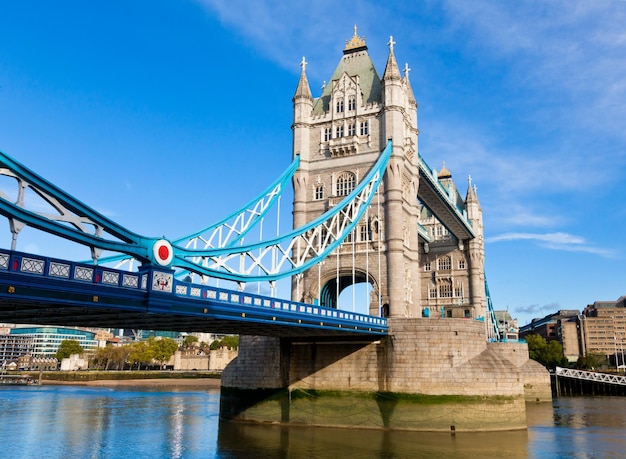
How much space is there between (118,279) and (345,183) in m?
25.8

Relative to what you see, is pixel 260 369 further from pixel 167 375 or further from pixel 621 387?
pixel 167 375

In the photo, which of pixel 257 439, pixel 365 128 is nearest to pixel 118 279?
pixel 257 439

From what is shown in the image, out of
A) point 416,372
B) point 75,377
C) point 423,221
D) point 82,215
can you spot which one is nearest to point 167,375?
point 75,377

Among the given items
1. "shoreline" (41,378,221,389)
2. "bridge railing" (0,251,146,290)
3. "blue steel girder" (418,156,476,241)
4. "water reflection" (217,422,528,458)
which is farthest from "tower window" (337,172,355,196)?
"shoreline" (41,378,221,389)

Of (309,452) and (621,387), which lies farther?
(621,387)

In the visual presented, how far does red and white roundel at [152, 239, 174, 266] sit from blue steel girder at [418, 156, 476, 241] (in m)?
30.8

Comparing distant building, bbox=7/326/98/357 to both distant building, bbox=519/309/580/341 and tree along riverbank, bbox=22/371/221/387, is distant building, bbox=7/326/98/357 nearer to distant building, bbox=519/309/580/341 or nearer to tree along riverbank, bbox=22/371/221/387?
tree along riverbank, bbox=22/371/221/387

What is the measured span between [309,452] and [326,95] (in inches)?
1108

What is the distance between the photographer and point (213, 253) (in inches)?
894

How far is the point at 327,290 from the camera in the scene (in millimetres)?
40938

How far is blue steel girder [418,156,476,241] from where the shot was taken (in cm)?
4966

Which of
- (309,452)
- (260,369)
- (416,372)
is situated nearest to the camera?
(309,452)

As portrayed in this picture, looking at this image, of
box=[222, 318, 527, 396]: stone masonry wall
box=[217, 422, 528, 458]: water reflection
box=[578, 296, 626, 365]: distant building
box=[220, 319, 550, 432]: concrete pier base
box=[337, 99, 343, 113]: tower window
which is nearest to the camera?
box=[217, 422, 528, 458]: water reflection

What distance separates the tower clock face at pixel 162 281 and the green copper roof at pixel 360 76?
2722cm
